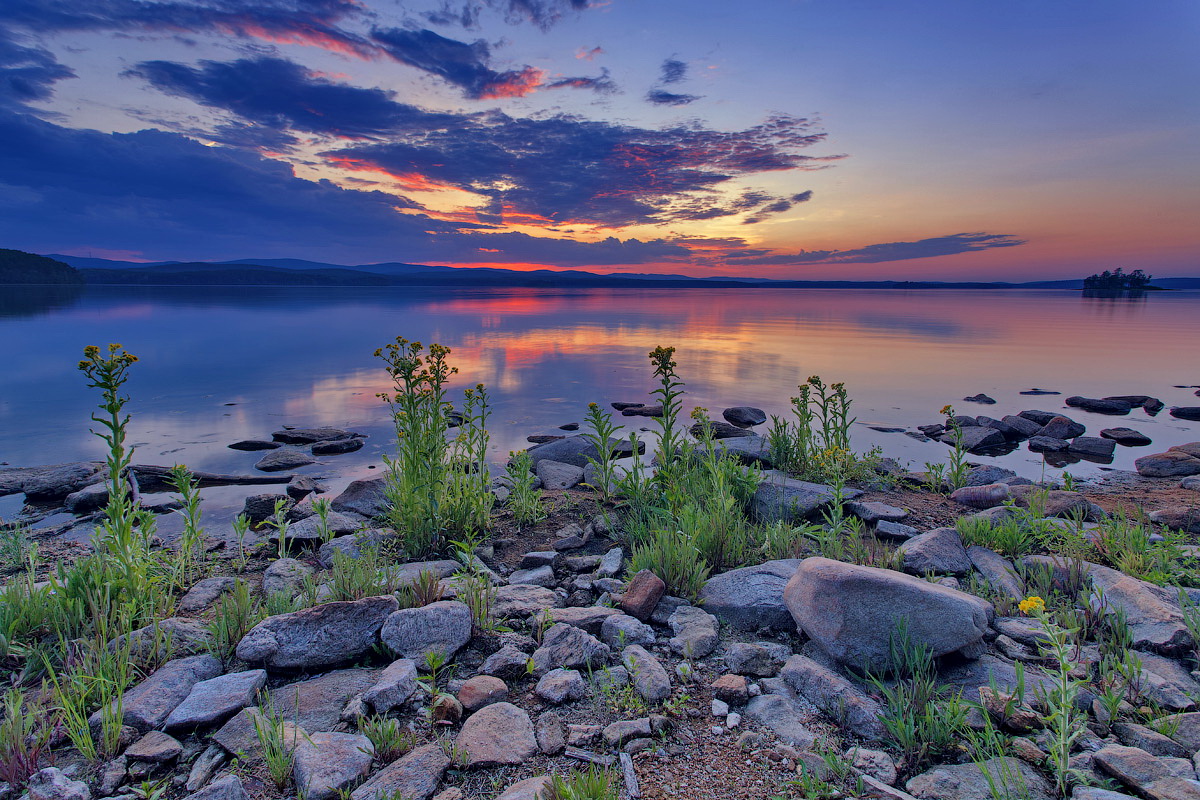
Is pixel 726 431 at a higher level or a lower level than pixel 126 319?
lower

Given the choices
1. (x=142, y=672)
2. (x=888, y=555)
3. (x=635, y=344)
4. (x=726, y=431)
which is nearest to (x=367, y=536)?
(x=142, y=672)

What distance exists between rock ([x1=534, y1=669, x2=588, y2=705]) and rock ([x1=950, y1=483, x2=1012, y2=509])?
16.7ft

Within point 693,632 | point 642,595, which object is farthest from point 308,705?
point 693,632

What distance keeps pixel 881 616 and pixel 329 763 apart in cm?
295

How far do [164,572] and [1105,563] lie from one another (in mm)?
7584

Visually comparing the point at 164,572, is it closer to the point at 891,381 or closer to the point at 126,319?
the point at 891,381

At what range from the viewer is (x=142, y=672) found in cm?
339

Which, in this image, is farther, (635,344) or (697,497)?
(635,344)

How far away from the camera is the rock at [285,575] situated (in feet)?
14.6

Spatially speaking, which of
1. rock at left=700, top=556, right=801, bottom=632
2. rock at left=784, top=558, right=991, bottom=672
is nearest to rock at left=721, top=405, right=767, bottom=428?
rock at left=700, top=556, right=801, bottom=632

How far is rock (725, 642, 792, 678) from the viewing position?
3377 mm

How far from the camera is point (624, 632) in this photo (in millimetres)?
3676

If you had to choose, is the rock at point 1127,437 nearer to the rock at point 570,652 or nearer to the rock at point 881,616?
the rock at point 881,616

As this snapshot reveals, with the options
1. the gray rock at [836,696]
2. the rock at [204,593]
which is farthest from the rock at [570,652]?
the rock at [204,593]
